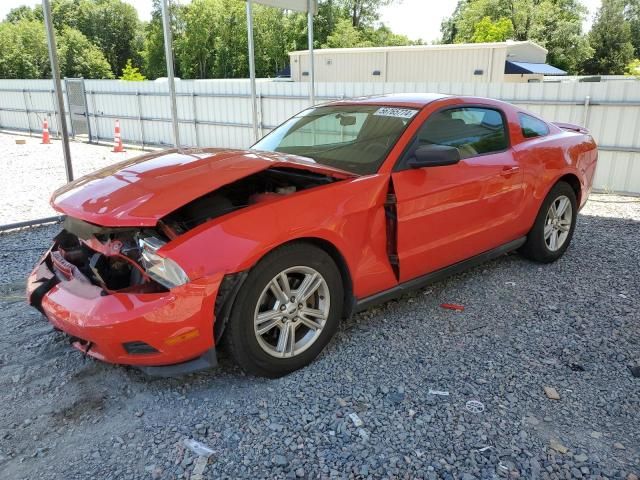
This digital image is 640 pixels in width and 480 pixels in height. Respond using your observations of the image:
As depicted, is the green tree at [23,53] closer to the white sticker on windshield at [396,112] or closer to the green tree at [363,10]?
the green tree at [363,10]

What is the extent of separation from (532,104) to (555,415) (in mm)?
7953

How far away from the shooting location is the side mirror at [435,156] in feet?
11.4

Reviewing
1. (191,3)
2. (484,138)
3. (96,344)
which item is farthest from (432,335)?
(191,3)

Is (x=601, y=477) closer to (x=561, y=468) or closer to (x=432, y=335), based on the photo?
(x=561, y=468)

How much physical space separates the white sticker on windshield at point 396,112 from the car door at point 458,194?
5.5 inches

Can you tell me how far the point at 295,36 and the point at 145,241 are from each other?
179 ft

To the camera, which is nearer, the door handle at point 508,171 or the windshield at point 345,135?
the windshield at point 345,135

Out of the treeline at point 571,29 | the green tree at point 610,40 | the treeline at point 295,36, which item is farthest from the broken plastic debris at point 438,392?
the green tree at point 610,40

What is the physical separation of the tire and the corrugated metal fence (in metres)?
7.57

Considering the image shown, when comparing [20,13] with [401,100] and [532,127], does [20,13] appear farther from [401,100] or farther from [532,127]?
[532,127]

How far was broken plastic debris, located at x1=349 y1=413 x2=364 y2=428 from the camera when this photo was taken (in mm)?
2701

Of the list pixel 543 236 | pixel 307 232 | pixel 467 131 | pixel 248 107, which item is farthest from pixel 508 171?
pixel 248 107

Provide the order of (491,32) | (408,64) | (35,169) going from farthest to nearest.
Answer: (491,32) → (408,64) → (35,169)

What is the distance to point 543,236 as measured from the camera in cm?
491
